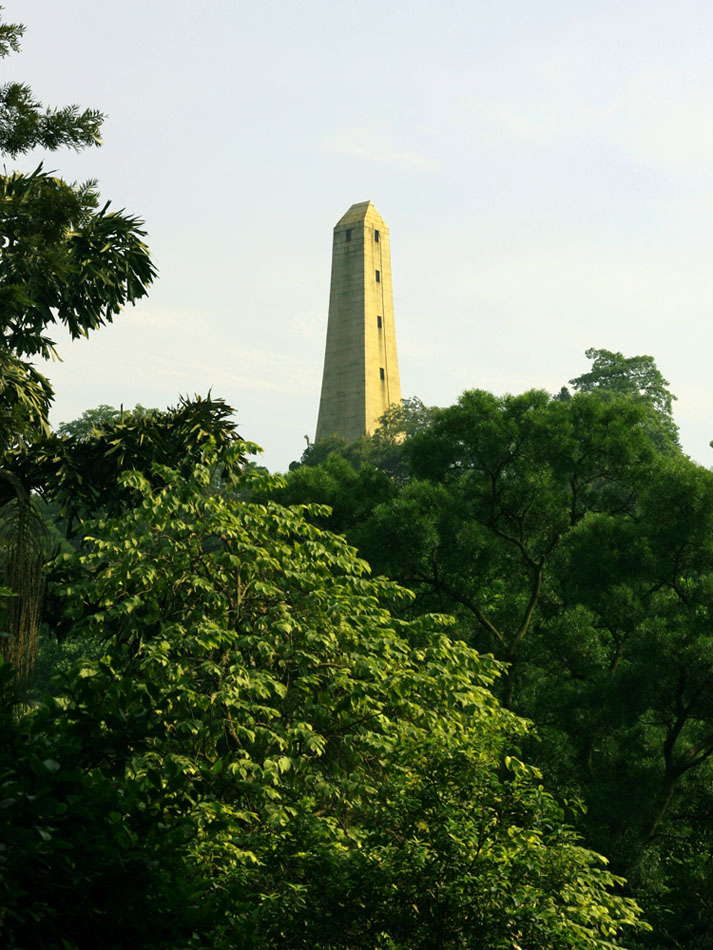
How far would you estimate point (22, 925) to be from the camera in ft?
13.4

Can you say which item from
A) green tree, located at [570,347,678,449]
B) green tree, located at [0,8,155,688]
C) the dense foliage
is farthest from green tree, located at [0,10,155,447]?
green tree, located at [570,347,678,449]

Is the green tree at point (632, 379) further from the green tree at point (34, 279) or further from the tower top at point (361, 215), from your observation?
the green tree at point (34, 279)

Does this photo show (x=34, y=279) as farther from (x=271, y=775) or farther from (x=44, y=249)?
(x=271, y=775)

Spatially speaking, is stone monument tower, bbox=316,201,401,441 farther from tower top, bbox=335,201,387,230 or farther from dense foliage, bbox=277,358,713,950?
dense foliage, bbox=277,358,713,950

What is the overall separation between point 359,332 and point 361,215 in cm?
754

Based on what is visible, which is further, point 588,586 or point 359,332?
point 359,332

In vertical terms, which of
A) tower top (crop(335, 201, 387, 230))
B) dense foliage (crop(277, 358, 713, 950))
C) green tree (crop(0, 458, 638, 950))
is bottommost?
green tree (crop(0, 458, 638, 950))

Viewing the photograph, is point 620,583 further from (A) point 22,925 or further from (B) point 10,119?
Result: (A) point 22,925

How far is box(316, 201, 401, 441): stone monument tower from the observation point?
69.8m

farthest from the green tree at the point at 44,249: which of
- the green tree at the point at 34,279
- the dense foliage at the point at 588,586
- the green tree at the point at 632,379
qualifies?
the green tree at the point at 632,379

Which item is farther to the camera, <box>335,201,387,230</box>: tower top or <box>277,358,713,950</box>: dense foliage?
<box>335,201,387,230</box>: tower top

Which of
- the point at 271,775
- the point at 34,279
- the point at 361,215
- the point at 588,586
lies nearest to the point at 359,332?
the point at 361,215

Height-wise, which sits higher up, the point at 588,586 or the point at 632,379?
the point at 632,379

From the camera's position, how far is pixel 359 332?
69.7m
